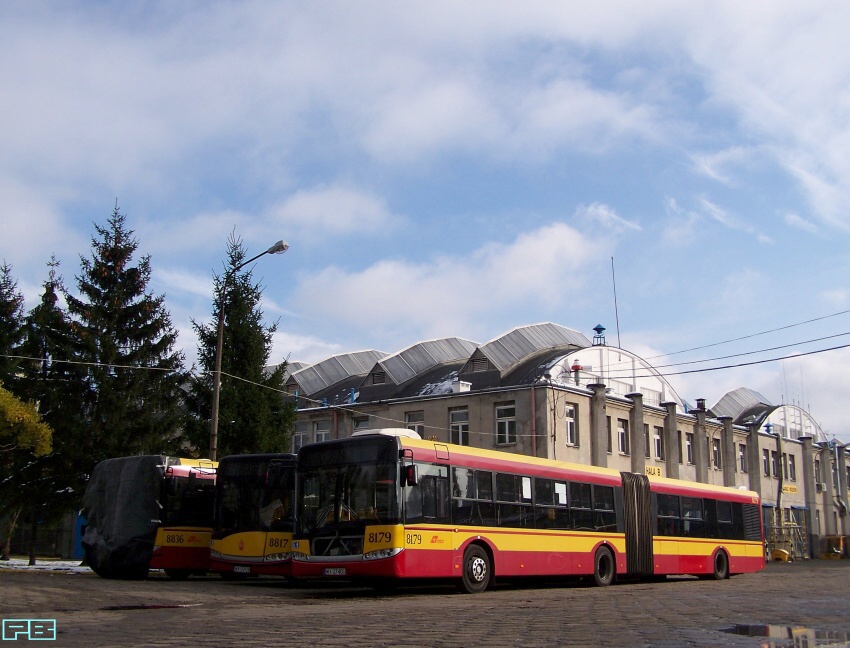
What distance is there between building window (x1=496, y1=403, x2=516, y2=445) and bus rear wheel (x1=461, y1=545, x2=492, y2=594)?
2298 centimetres

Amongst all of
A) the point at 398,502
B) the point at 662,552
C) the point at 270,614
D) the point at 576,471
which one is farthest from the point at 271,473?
the point at 662,552

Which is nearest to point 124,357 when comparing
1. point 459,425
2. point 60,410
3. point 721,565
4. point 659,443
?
point 60,410

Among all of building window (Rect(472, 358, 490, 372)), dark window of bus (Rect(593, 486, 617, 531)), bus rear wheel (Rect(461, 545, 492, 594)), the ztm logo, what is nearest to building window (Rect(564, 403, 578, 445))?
building window (Rect(472, 358, 490, 372))

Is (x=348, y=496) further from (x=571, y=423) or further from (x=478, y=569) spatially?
(x=571, y=423)

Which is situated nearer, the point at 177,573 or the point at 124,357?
the point at 177,573

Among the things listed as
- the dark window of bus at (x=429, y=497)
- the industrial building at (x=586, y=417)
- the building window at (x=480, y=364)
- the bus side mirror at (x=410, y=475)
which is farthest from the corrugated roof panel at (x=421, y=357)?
the bus side mirror at (x=410, y=475)

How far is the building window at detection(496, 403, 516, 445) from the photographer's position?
41.6 meters

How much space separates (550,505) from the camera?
67.7 ft

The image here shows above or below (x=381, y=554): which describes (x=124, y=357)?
above

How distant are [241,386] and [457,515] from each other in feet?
54.1

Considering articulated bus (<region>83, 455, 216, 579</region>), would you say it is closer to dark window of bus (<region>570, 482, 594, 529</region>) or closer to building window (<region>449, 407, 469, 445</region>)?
dark window of bus (<region>570, 482, 594, 529</region>)

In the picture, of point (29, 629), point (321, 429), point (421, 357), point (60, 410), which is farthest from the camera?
point (421, 357)

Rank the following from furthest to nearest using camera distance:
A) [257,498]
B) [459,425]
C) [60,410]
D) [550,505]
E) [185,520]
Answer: [459,425]
[60,410]
[185,520]
[257,498]
[550,505]

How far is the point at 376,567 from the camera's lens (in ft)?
53.9
